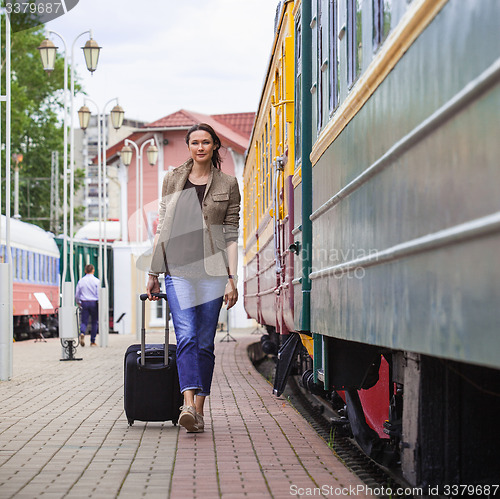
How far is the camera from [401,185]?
3.65 m

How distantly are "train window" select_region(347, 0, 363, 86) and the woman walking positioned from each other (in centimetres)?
216

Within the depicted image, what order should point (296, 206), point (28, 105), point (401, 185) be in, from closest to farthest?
point (401, 185)
point (296, 206)
point (28, 105)

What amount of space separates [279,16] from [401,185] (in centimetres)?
610

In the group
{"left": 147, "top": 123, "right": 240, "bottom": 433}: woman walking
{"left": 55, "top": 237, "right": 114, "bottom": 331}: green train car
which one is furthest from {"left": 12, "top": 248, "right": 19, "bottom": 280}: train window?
{"left": 147, "top": 123, "right": 240, "bottom": 433}: woman walking

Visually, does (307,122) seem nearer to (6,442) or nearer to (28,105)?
(6,442)

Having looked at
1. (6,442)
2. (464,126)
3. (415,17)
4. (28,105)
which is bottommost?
(6,442)

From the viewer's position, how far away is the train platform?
495 cm

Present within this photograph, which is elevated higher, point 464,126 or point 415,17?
point 415,17

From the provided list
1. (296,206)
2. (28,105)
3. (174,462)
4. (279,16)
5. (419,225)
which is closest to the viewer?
(419,225)

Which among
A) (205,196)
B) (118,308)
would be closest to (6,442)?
(205,196)

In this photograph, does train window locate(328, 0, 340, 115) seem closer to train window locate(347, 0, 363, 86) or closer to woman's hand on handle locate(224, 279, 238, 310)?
train window locate(347, 0, 363, 86)

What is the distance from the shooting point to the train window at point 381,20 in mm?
3852

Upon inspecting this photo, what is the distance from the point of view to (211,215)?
6.93 m

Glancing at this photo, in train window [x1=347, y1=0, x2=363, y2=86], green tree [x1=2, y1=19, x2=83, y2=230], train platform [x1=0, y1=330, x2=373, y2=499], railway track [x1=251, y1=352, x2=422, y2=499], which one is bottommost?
railway track [x1=251, y1=352, x2=422, y2=499]
